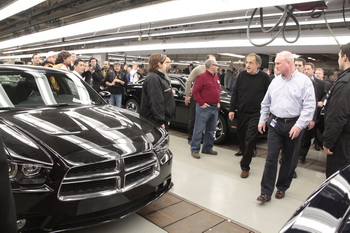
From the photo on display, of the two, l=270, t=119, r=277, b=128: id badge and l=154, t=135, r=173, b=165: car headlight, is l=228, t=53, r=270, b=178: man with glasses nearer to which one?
l=270, t=119, r=277, b=128: id badge

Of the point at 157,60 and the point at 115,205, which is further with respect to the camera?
the point at 157,60

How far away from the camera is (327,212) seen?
45.9 inches

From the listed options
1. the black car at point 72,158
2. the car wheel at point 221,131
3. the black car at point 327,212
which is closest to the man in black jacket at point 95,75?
the car wheel at point 221,131

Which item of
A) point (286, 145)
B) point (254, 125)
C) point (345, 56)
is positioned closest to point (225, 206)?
point (286, 145)

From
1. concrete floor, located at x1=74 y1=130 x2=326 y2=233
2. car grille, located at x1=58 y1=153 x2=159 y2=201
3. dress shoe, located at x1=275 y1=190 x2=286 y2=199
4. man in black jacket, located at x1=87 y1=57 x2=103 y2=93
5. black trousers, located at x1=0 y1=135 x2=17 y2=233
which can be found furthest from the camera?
man in black jacket, located at x1=87 y1=57 x2=103 y2=93

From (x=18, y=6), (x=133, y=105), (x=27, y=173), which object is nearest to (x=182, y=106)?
(x=133, y=105)

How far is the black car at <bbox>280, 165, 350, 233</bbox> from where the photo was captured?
108 centimetres

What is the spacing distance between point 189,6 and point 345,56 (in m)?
3.47

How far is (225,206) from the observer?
9.50 feet

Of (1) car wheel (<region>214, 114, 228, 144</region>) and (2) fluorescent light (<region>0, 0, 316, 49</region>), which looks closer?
(2) fluorescent light (<region>0, 0, 316, 49</region>)

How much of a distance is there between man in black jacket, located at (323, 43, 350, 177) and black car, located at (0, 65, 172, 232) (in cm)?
153

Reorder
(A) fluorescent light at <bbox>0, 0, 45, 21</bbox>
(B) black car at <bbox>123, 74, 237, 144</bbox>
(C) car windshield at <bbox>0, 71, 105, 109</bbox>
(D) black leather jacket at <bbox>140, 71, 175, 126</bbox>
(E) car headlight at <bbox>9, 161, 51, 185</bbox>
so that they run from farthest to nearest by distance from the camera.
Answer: (A) fluorescent light at <bbox>0, 0, 45, 21</bbox>
(B) black car at <bbox>123, 74, 237, 144</bbox>
(D) black leather jacket at <bbox>140, 71, 175, 126</bbox>
(C) car windshield at <bbox>0, 71, 105, 109</bbox>
(E) car headlight at <bbox>9, 161, 51, 185</bbox>

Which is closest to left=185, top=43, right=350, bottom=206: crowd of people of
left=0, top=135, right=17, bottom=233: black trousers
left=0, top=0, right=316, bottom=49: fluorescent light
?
left=0, top=0, right=316, bottom=49: fluorescent light

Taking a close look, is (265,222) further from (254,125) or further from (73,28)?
(73,28)
